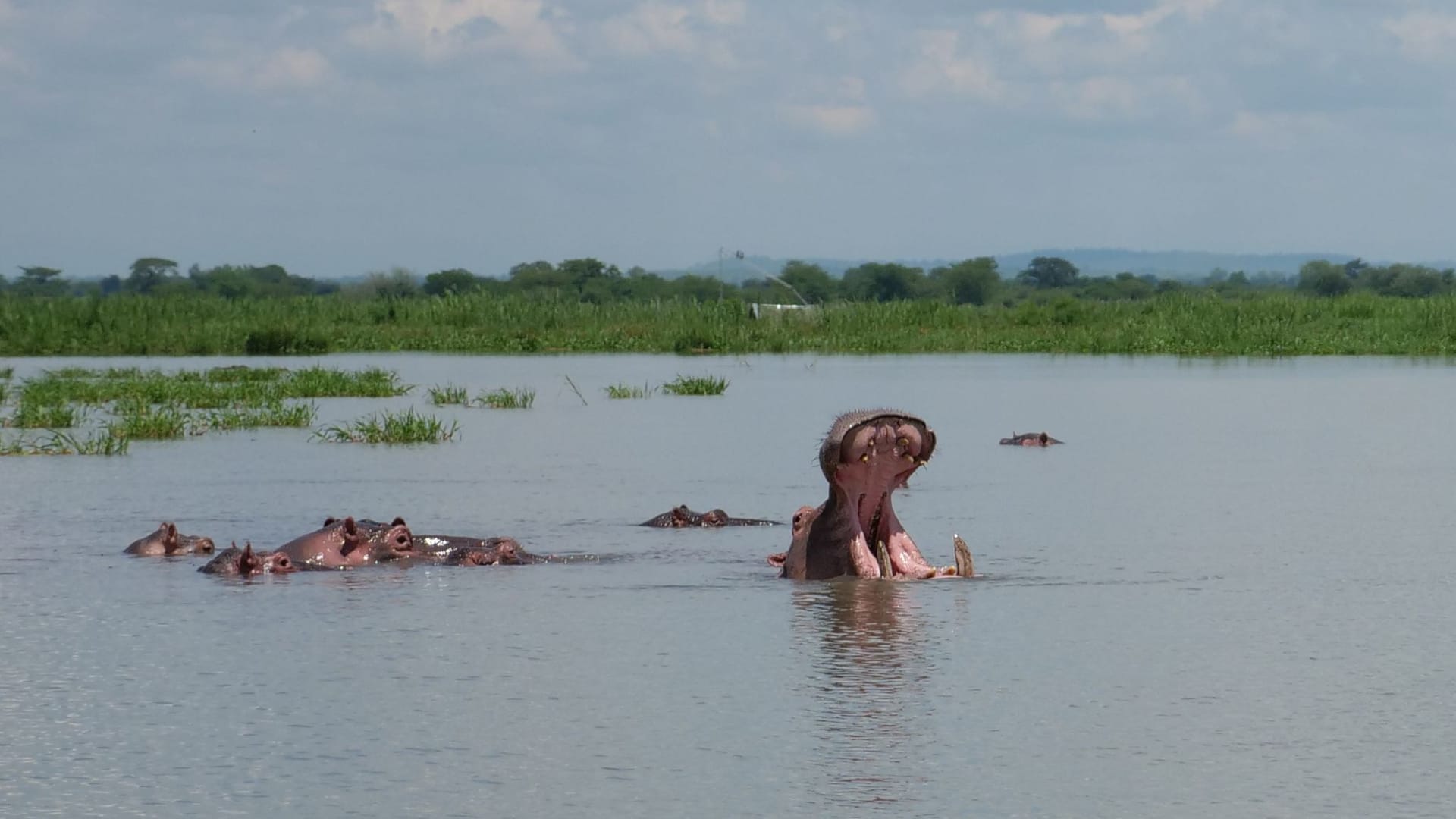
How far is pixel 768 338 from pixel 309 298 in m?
11.2

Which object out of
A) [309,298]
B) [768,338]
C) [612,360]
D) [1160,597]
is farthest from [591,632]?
[309,298]

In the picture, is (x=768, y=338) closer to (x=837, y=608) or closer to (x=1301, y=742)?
(x=837, y=608)

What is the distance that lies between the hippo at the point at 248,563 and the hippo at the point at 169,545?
699mm

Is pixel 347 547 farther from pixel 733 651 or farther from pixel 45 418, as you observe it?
pixel 45 418

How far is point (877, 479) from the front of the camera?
823cm

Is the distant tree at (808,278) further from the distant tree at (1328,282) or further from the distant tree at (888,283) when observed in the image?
the distant tree at (1328,282)

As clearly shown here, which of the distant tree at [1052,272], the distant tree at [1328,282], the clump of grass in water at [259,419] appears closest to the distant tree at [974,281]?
the distant tree at [1328,282]

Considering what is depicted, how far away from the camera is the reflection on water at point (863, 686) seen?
5.78 metres

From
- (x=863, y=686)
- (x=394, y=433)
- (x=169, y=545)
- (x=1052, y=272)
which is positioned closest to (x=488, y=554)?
(x=169, y=545)

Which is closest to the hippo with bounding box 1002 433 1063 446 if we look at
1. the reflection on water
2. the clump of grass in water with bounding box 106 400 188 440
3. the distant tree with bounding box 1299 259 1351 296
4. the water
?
the water

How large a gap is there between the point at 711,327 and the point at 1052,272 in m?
62.9

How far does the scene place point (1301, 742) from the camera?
6180 millimetres

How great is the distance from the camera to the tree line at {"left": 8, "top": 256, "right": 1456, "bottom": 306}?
62219 mm

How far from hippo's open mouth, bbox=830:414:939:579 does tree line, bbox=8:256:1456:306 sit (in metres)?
46.5
